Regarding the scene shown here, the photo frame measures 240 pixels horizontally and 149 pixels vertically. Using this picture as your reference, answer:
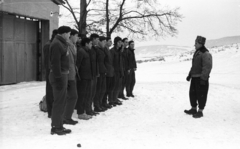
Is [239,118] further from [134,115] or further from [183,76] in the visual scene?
[183,76]

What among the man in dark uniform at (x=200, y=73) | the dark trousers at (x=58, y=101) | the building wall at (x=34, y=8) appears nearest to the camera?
the dark trousers at (x=58, y=101)

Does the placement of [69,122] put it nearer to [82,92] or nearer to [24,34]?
[82,92]

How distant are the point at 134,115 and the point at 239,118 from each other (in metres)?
2.90

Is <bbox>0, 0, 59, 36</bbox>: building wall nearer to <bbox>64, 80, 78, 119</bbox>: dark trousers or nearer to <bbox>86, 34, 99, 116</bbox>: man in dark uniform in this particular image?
<bbox>86, 34, 99, 116</bbox>: man in dark uniform

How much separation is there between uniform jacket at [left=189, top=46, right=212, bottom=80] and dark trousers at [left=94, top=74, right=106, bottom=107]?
243 cm

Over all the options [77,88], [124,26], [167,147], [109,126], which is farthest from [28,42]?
[167,147]

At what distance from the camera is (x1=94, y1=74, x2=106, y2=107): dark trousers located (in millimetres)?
8703

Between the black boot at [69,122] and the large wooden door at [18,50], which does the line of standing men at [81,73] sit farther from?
the large wooden door at [18,50]

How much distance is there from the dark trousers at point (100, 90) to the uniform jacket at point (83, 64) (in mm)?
980

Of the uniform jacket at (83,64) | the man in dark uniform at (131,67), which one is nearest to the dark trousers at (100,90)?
the uniform jacket at (83,64)

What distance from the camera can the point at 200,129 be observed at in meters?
7.45

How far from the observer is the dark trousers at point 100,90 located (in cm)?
870

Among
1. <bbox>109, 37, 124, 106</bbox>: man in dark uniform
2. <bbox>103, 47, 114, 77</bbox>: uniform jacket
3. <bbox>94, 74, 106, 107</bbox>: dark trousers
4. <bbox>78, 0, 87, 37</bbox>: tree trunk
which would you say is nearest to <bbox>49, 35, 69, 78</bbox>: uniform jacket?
<bbox>94, 74, 106, 107</bbox>: dark trousers

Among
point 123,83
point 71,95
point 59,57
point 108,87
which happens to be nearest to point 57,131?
point 71,95
